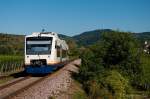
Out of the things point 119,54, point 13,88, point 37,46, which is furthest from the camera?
point 119,54

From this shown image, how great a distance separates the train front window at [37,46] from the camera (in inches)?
1302

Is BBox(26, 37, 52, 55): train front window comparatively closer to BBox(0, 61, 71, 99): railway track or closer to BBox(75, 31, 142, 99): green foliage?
BBox(75, 31, 142, 99): green foliage

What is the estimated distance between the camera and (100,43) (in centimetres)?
3666

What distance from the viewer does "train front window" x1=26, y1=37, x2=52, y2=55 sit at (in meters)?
33.1

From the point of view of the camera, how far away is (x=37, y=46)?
33.3 m

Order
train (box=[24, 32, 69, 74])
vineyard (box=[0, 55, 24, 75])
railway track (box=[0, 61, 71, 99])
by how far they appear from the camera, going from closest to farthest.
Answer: railway track (box=[0, 61, 71, 99])
train (box=[24, 32, 69, 74])
vineyard (box=[0, 55, 24, 75])

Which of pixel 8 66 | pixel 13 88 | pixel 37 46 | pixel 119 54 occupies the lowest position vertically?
pixel 13 88

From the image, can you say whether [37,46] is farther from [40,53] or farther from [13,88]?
[13,88]

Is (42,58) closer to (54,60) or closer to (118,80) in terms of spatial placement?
(54,60)

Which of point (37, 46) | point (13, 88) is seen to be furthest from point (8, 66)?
point (13, 88)

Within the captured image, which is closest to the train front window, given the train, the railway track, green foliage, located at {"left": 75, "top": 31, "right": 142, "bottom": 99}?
the train

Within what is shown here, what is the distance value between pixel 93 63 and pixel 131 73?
225 inches

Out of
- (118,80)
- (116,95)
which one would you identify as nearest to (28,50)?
(118,80)

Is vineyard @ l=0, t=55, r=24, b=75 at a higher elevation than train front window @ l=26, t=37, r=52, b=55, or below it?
below
